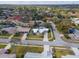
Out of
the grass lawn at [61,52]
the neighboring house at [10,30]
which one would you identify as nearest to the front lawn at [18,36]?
the neighboring house at [10,30]

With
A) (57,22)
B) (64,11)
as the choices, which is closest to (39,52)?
(57,22)

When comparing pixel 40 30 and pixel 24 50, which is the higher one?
pixel 40 30

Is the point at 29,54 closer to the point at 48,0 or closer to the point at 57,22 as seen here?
the point at 57,22

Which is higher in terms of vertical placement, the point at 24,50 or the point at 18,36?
the point at 18,36

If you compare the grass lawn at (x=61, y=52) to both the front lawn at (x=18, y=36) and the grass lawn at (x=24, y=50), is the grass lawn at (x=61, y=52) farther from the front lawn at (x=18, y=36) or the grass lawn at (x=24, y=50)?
the front lawn at (x=18, y=36)

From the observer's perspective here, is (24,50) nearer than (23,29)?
Yes

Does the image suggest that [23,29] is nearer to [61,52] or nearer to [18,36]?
[18,36]

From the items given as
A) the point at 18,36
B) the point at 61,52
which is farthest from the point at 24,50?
the point at 61,52

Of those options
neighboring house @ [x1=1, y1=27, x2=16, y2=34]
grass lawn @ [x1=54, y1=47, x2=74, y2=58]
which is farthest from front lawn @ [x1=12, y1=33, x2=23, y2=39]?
grass lawn @ [x1=54, y1=47, x2=74, y2=58]

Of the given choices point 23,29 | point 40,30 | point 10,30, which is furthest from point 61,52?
point 10,30

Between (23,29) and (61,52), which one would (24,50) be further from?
(61,52)

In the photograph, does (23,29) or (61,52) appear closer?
(61,52)
